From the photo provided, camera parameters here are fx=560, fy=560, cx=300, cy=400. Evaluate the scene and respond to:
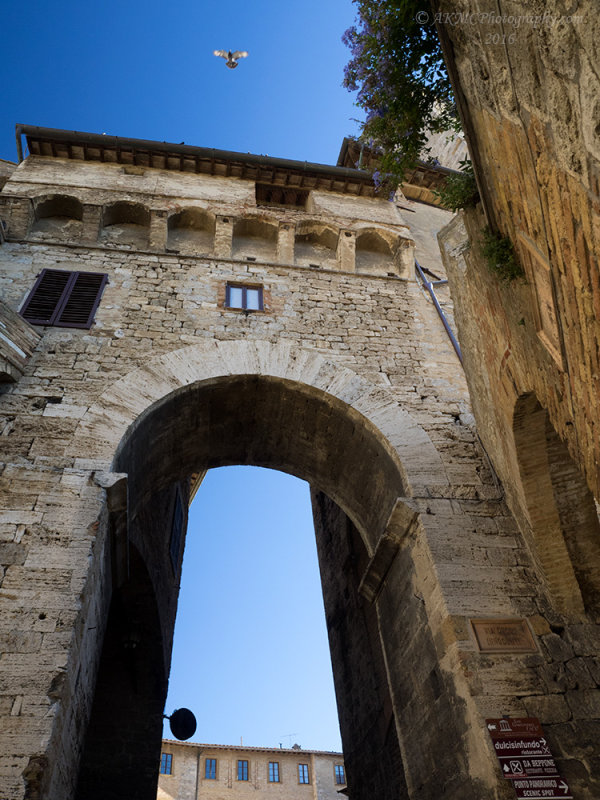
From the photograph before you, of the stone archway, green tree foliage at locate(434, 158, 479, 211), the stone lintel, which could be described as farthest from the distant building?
green tree foliage at locate(434, 158, 479, 211)

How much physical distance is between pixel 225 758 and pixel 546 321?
29.9 m

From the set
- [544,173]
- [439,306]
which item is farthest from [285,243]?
[544,173]

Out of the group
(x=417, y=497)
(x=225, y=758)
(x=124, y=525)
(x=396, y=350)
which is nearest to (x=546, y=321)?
(x=417, y=497)

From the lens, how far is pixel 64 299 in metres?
7.60

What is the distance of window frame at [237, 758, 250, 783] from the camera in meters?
27.0

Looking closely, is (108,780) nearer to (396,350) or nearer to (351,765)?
(351,765)

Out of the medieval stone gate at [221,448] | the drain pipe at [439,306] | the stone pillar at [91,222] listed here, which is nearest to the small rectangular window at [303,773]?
the medieval stone gate at [221,448]

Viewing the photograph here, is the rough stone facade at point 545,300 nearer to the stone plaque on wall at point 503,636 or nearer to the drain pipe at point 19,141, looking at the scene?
the stone plaque on wall at point 503,636

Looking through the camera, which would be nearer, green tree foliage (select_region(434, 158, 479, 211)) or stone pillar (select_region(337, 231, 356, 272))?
green tree foliage (select_region(434, 158, 479, 211))

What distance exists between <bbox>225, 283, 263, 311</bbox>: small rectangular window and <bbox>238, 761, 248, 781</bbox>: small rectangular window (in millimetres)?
27197

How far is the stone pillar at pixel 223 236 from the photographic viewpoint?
903 cm

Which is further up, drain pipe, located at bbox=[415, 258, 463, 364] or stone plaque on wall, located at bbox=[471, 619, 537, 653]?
drain pipe, located at bbox=[415, 258, 463, 364]

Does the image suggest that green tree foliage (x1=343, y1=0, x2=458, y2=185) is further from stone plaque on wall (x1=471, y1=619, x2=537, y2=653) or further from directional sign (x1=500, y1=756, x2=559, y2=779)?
directional sign (x1=500, y1=756, x2=559, y2=779)

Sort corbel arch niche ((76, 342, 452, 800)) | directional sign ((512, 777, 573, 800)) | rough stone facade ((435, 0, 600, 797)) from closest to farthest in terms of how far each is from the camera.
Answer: rough stone facade ((435, 0, 600, 797)) → directional sign ((512, 777, 573, 800)) → corbel arch niche ((76, 342, 452, 800))
